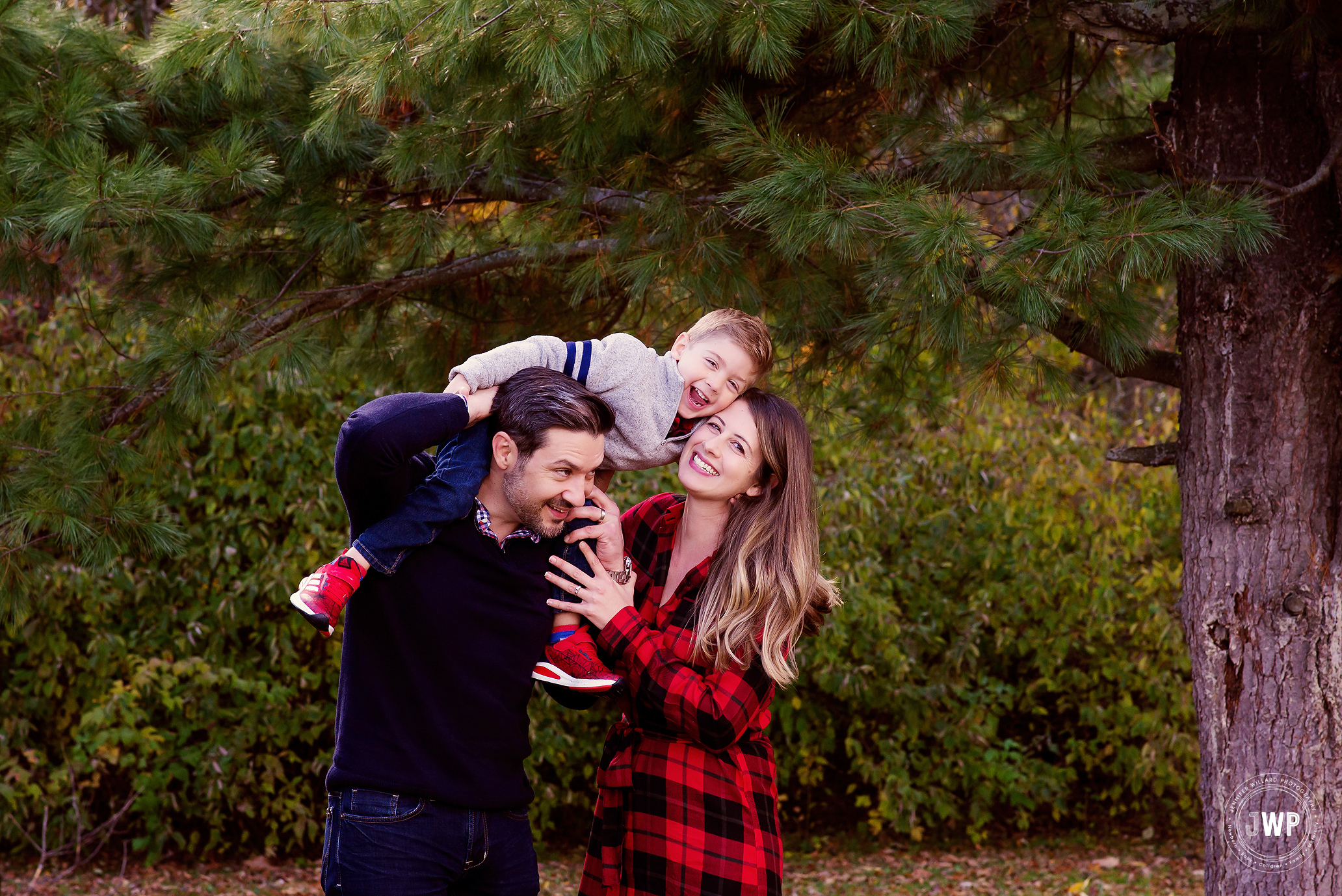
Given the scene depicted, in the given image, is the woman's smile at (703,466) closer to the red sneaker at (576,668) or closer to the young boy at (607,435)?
the young boy at (607,435)

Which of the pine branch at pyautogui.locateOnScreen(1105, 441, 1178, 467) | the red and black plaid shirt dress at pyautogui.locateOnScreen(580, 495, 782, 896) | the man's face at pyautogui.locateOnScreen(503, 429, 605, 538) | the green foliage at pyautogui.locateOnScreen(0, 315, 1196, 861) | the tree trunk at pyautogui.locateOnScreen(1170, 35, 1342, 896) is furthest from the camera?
the green foliage at pyautogui.locateOnScreen(0, 315, 1196, 861)

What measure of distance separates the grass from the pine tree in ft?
7.49

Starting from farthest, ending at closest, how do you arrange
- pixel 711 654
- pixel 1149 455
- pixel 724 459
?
pixel 1149 455 → pixel 724 459 → pixel 711 654

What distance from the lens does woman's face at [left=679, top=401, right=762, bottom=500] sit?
2385mm

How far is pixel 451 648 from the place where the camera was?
2025 millimetres

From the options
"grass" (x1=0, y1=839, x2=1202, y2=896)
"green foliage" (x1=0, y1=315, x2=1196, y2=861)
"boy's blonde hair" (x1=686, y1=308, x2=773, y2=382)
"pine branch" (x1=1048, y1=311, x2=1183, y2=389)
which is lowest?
"grass" (x1=0, y1=839, x2=1202, y2=896)

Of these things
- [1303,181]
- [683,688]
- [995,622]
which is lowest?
[995,622]

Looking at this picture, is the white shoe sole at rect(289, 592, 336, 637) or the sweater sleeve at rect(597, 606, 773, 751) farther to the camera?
the sweater sleeve at rect(597, 606, 773, 751)

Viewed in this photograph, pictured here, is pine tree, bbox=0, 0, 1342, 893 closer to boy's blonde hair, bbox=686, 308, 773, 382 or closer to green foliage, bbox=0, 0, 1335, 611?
green foliage, bbox=0, 0, 1335, 611

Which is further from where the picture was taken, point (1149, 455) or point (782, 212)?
point (1149, 455)

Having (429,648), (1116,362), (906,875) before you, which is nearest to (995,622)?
(906,875)

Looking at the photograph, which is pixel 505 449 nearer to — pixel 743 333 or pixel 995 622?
pixel 743 333

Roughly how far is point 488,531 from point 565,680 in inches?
12.0

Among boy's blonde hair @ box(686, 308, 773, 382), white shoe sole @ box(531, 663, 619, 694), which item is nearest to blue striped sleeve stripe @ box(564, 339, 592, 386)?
boy's blonde hair @ box(686, 308, 773, 382)
